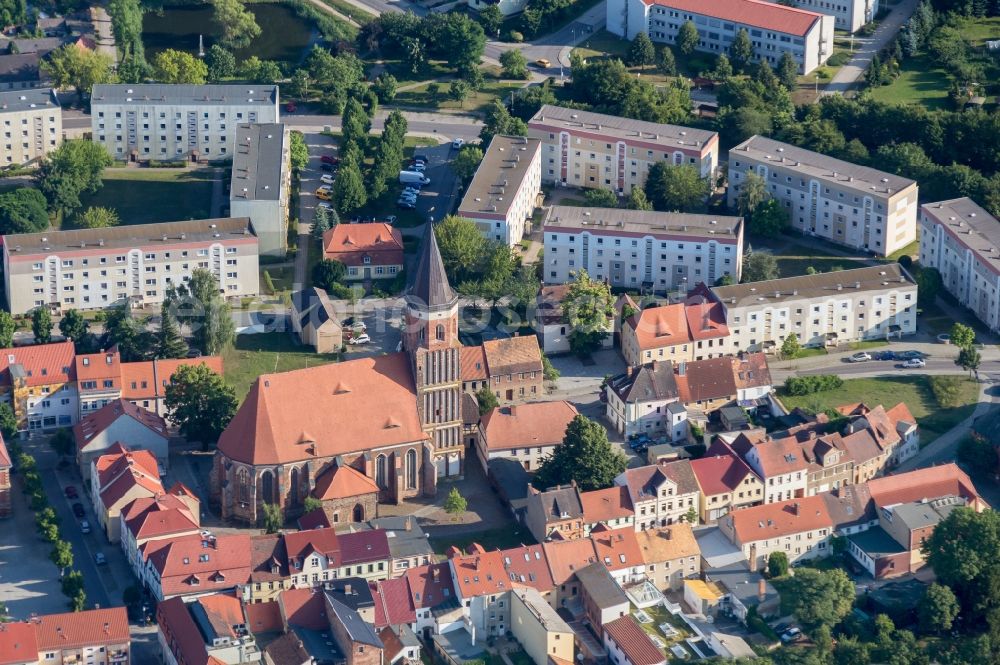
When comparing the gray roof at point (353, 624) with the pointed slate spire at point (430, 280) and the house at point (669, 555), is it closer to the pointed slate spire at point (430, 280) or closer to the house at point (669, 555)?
the house at point (669, 555)

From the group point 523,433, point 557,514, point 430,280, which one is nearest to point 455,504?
point 557,514

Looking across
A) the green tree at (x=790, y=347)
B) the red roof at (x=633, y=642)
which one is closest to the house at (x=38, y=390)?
the red roof at (x=633, y=642)

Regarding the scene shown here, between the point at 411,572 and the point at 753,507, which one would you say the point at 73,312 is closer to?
the point at 411,572

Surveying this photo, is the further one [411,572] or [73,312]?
[73,312]

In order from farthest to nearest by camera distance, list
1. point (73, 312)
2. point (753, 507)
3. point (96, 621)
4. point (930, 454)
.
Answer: point (73, 312), point (930, 454), point (753, 507), point (96, 621)

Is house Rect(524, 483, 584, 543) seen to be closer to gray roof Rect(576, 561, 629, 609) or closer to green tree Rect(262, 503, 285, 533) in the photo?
gray roof Rect(576, 561, 629, 609)

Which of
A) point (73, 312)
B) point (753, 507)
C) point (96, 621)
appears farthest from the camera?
point (73, 312)

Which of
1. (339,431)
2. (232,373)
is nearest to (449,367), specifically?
(339,431)
